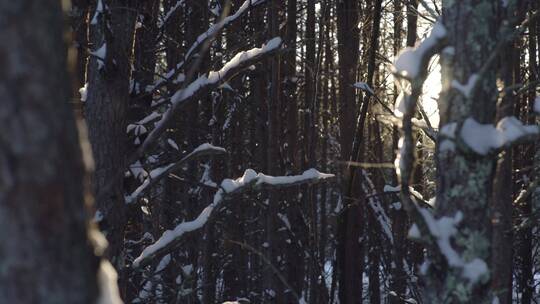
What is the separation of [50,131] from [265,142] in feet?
33.5

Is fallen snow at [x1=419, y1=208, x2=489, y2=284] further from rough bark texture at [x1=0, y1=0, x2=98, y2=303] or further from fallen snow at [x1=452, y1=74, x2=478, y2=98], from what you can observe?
rough bark texture at [x1=0, y1=0, x2=98, y2=303]

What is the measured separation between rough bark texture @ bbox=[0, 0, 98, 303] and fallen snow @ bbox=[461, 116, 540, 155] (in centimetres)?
234

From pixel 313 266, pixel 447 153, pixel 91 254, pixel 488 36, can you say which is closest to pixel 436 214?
pixel 447 153

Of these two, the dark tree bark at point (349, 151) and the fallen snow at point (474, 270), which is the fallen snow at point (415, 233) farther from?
the dark tree bark at point (349, 151)

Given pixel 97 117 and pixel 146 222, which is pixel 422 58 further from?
pixel 146 222

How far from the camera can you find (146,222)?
42.3 ft

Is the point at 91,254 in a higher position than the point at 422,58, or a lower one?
lower

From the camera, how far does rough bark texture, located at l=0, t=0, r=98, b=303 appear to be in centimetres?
119

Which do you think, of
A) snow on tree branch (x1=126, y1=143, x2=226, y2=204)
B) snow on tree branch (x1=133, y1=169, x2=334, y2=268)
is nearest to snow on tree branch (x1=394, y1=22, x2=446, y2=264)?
snow on tree branch (x1=126, y1=143, x2=226, y2=204)

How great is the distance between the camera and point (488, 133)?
A: 10.5 ft

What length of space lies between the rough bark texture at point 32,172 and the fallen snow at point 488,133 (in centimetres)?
234

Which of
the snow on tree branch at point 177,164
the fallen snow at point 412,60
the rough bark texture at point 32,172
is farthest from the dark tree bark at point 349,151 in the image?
the rough bark texture at point 32,172

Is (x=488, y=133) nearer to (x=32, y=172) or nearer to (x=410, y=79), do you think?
(x=410, y=79)

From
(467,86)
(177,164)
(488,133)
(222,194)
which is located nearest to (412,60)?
(467,86)
